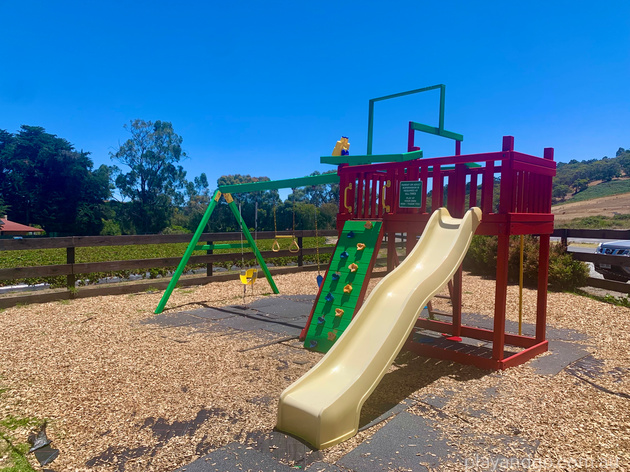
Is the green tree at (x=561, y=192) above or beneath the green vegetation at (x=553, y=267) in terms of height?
above

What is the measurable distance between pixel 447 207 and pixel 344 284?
1602 mm

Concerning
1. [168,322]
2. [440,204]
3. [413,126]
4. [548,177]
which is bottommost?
[168,322]

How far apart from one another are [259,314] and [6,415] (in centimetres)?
416

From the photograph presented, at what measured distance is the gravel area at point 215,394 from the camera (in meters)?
2.90

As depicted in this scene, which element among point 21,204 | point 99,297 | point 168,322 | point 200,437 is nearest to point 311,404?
point 200,437

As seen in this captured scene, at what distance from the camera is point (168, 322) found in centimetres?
656

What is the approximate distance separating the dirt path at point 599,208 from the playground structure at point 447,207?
55.7 metres

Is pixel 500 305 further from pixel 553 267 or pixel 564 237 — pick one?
pixel 564 237

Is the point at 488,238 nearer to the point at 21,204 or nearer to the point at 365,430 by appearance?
the point at 365,430

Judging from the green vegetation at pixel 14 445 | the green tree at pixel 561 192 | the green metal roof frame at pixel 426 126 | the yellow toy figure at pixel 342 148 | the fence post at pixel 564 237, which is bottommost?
the green vegetation at pixel 14 445

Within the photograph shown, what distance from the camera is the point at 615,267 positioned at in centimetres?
968

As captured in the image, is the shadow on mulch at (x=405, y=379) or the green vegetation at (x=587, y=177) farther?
the green vegetation at (x=587, y=177)


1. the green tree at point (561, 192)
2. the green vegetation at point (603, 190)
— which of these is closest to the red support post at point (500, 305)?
the green vegetation at point (603, 190)

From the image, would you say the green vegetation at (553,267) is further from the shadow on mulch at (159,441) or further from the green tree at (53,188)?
the green tree at (53,188)
